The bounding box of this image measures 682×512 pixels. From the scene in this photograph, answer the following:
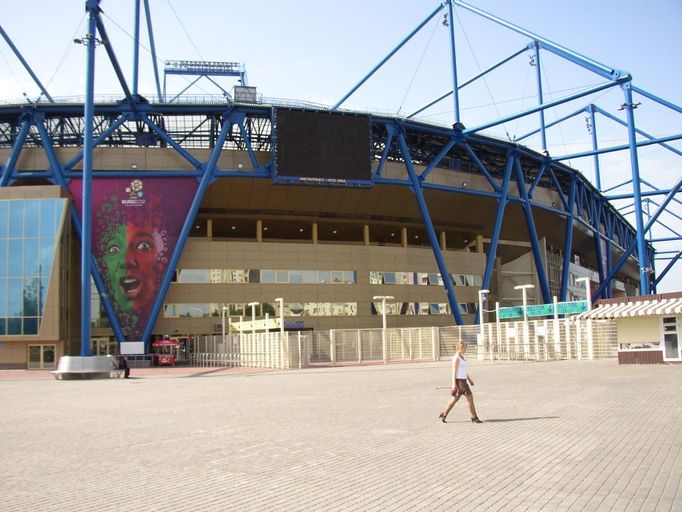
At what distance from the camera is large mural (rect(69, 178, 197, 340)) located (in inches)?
2000

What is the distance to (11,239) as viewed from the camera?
46.7 metres

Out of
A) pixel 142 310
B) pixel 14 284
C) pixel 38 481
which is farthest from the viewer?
pixel 142 310

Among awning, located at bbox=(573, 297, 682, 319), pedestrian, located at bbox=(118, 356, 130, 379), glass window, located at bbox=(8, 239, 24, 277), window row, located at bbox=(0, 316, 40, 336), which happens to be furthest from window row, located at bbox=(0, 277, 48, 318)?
awning, located at bbox=(573, 297, 682, 319)

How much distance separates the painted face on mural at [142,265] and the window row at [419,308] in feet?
63.0

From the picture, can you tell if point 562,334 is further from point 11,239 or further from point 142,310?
point 11,239

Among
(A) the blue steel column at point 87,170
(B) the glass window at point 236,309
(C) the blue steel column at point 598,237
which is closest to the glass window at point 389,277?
(B) the glass window at point 236,309

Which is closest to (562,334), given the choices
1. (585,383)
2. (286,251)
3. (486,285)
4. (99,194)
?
(585,383)

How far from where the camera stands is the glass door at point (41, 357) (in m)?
47.0

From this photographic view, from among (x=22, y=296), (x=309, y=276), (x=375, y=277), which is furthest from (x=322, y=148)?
(x=22, y=296)

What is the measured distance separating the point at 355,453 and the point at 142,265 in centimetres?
4423

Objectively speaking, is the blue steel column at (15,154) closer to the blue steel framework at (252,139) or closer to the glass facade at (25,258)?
the blue steel framework at (252,139)

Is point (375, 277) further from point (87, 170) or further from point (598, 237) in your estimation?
point (598, 237)

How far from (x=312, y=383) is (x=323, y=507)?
18118 mm

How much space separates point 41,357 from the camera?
47156 mm
